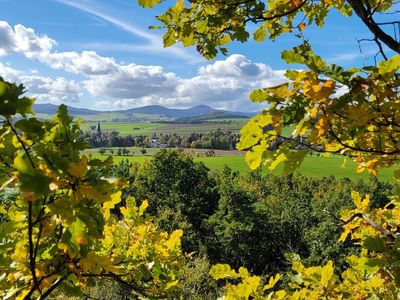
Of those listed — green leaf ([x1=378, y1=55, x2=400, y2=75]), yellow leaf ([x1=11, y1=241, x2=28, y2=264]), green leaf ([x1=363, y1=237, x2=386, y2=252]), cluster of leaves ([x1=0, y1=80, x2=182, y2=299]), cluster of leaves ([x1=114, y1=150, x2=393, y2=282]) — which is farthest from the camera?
cluster of leaves ([x1=114, y1=150, x2=393, y2=282])

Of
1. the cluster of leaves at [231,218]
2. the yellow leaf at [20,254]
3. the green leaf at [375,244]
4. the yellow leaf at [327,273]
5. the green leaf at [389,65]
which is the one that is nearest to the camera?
the green leaf at [389,65]

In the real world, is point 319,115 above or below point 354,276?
above

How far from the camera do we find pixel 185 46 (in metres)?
3.17

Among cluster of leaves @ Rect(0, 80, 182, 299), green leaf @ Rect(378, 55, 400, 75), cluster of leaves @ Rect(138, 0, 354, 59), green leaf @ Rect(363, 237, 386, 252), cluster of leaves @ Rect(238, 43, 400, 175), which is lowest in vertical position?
green leaf @ Rect(363, 237, 386, 252)

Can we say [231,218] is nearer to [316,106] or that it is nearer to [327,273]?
[327,273]

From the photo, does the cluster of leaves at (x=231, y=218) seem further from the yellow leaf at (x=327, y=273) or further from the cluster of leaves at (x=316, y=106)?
the cluster of leaves at (x=316, y=106)

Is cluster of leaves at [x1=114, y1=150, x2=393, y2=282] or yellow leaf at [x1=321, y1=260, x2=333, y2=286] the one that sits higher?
yellow leaf at [x1=321, y1=260, x2=333, y2=286]

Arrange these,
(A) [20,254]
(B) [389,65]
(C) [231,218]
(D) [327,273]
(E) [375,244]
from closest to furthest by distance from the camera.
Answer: (B) [389,65], (A) [20,254], (E) [375,244], (D) [327,273], (C) [231,218]

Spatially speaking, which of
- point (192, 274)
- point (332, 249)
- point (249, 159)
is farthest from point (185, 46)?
point (332, 249)

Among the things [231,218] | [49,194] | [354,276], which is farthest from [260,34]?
[231,218]

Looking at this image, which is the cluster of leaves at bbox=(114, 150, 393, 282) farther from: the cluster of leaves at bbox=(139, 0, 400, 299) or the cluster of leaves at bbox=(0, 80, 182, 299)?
the cluster of leaves at bbox=(0, 80, 182, 299)

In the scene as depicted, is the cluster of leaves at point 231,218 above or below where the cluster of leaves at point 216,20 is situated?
below

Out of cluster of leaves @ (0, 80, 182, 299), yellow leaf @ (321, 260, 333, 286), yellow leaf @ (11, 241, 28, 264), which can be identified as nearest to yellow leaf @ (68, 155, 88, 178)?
cluster of leaves @ (0, 80, 182, 299)

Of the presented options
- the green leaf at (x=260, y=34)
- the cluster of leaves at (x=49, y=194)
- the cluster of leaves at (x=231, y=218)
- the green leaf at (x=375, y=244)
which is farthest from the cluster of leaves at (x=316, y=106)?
the cluster of leaves at (x=231, y=218)
